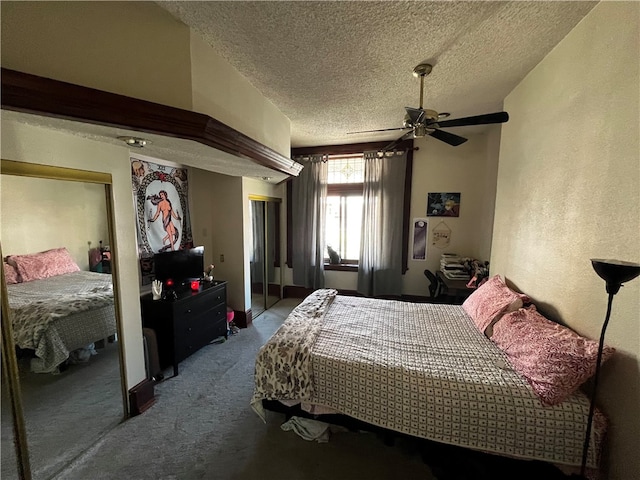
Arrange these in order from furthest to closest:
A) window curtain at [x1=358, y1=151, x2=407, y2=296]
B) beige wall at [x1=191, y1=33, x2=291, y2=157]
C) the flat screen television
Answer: window curtain at [x1=358, y1=151, x2=407, y2=296] → the flat screen television → beige wall at [x1=191, y1=33, x2=291, y2=157]

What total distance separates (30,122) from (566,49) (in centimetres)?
310

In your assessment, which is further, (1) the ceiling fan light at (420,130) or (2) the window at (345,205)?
(2) the window at (345,205)

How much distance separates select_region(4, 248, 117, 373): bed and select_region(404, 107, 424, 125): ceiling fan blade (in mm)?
2450

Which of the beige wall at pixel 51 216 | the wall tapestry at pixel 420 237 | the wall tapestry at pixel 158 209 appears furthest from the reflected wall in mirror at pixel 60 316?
the wall tapestry at pixel 420 237

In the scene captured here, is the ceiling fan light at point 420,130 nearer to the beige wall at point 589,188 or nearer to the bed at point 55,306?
the beige wall at point 589,188

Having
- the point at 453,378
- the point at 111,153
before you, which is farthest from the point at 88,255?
the point at 453,378

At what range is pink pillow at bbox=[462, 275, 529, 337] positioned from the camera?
6.30 ft

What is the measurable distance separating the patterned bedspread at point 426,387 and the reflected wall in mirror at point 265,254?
2.14 m

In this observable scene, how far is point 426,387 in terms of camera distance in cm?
145

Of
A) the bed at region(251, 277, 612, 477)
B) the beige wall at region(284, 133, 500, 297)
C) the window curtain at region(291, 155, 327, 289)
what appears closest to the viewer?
the bed at region(251, 277, 612, 477)

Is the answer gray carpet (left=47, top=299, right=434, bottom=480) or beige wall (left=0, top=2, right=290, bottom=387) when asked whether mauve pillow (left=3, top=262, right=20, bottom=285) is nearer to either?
beige wall (left=0, top=2, right=290, bottom=387)

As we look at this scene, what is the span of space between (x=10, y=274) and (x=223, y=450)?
1.62 meters

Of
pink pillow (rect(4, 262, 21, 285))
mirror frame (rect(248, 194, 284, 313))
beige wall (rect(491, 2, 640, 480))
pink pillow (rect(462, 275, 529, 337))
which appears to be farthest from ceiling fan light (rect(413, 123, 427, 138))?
pink pillow (rect(4, 262, 21, 285))

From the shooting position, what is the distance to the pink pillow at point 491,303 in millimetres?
1921
